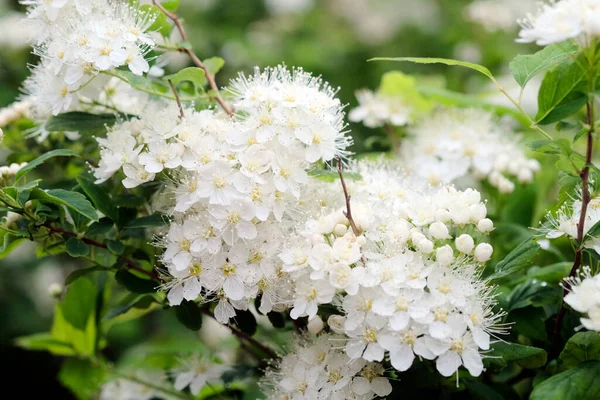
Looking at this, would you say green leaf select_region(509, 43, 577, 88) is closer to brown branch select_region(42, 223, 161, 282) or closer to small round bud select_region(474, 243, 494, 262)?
small round bud select_region(474, 243, 494, 262)

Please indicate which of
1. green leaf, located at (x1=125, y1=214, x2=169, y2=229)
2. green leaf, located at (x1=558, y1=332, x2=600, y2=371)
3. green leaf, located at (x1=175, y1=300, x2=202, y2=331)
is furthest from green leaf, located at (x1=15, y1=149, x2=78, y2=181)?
green leaf, located at (x1=558, y1=332, x2=600, y2=371)

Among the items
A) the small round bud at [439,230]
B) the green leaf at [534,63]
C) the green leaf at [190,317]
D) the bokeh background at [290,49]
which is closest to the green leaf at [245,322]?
the green leaf at [190,317]

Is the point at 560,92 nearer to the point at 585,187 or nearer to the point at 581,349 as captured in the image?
the point at 585,187

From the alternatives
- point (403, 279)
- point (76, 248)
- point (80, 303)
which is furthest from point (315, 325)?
point (80, 303)

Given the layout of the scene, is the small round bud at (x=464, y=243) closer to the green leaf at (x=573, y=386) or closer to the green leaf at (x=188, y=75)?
the green leaf at (x=573, y=386)

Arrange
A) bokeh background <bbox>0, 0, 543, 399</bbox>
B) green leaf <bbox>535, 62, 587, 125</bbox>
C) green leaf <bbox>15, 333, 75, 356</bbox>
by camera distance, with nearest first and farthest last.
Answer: green leaf <bbox>535, 62, 587, 125</bbox> < green leaf <bbox>15, 333, 75, 356</bbox> < bokeh background <bbox>0, 0, 543, 399</bbox>

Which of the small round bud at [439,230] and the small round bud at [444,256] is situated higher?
the small round bud at [439,230]

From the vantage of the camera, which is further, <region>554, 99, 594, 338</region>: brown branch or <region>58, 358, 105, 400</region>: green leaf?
<region>58, 358, 105, 400</region>: green leaf
